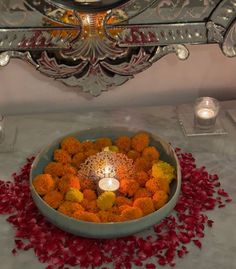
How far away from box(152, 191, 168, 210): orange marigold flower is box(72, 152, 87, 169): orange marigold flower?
171 millimetres

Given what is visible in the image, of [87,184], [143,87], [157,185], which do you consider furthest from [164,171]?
[143,87]

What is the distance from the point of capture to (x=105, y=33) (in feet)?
2.89

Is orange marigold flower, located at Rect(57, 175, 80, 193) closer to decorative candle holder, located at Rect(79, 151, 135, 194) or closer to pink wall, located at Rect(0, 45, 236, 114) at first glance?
decorative candle holder, located at Rect(79, 151, 135, 194)

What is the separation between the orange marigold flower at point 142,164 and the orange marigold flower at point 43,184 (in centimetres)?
16

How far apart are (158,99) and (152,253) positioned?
1.47 feet

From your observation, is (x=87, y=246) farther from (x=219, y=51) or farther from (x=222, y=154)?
(x=219, y=51)

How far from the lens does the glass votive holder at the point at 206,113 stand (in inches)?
36.8

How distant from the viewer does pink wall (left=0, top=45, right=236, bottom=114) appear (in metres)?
0.98

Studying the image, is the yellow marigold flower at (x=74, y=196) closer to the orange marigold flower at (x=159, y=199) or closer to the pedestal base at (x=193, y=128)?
the orange marigold flower at (x=159, y=199)

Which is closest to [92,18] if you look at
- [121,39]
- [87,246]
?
[121,39]

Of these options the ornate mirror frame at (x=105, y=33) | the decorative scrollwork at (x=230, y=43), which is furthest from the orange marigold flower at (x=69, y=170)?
the decorative scrollwork at (x=230, y=43)

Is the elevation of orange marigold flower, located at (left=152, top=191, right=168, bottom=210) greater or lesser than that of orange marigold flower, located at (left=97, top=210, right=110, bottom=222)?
lesser

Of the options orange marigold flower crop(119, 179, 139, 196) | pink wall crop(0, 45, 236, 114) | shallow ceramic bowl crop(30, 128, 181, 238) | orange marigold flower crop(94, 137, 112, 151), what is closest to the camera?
shallow ceramic bowl crop(30, 128, 181, 238)

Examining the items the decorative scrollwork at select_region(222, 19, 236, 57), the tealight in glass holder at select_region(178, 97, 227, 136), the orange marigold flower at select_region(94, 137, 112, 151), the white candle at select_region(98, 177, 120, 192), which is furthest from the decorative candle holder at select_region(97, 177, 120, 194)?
the decorative scrollwork at select_region(222, 19, 236, 57)
